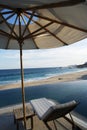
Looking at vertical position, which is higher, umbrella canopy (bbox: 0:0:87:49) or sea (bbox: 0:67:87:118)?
umbrella canopy (bbox: 0:0:87:49)

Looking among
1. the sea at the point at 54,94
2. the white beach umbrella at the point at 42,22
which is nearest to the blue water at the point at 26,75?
the sea at the point at 54,94

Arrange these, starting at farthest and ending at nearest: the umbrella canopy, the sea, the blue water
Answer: the blue water → the sea → the umbrella canopy

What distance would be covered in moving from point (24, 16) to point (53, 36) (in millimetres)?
708

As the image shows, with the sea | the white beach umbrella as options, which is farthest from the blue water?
the white beach umbrella

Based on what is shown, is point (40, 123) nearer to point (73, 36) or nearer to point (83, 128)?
point (83, 128)

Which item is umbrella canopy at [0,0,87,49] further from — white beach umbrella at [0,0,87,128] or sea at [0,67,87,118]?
sea at [0,67,87,118]

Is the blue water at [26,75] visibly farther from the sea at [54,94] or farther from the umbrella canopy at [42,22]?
the umbrella canopy at [42,22]


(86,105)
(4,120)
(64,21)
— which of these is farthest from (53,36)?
(86,105)

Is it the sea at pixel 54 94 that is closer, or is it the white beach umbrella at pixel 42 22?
the white beach umbrella at pixel 42 22

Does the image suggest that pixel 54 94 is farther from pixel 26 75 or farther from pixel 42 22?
pixel 26 75

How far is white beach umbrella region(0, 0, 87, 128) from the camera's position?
6.97 feet

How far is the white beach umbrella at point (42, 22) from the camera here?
6.97 ft

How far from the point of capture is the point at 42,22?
11.7 feet

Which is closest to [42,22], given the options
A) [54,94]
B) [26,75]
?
[54,94]
